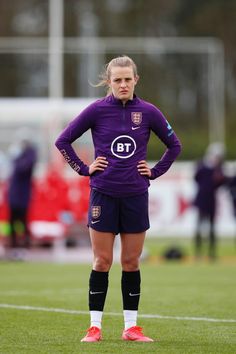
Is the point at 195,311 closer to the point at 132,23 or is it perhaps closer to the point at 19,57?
the point at 19,57

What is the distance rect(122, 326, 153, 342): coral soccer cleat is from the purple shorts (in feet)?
2.45

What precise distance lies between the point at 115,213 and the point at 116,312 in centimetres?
252

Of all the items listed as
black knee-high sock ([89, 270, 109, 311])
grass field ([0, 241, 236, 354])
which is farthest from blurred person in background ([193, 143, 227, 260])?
black knee-high sock ([89, 270, 109, 311])

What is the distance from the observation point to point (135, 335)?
9094 millimetres

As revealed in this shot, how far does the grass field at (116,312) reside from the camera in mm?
8836

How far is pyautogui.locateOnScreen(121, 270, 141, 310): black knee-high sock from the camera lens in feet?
30.0

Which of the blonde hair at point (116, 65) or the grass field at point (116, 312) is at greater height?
the blonde hair at point (116, 65)

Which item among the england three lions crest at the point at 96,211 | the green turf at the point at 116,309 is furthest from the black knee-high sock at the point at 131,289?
the england three lions crest at the point at 96,211

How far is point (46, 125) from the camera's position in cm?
3309

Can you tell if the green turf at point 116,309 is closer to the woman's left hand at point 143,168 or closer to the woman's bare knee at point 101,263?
the woman's bare knee at point 101,263

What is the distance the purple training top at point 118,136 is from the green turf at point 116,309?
118 centimetres

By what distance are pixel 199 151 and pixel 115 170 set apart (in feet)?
97.6

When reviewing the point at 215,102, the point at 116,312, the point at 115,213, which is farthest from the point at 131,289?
the point at 215,102

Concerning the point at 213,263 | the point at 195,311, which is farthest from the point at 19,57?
the point at 195,311
